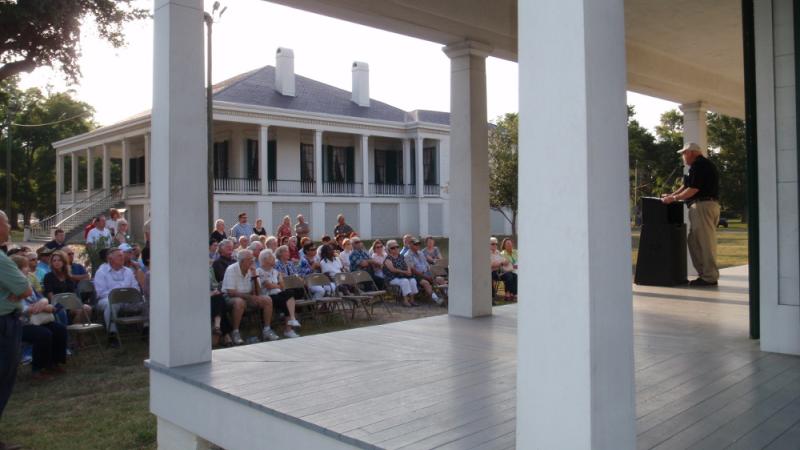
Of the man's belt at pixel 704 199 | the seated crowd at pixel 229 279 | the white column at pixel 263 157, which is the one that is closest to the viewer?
the seated crowd at pixel 229 279

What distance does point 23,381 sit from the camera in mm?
6613

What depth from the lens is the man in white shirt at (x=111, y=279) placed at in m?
8.37

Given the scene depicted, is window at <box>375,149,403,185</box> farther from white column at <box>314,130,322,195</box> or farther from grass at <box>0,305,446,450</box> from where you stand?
grass at <box>0,305,446,450</box>

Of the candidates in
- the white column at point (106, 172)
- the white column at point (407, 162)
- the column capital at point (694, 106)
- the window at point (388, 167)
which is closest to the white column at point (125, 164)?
the white column at point (106, 172)

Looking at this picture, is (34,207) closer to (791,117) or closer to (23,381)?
(23,381)

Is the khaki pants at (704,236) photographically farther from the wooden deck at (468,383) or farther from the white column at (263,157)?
the white column at (263,157)

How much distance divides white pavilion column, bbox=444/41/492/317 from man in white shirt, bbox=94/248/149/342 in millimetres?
4463

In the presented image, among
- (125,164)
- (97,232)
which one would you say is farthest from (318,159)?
(97,232)

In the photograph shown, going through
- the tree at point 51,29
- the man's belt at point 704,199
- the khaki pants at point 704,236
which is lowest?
the khaki pants at point 704,236

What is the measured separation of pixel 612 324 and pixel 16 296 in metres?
4.05

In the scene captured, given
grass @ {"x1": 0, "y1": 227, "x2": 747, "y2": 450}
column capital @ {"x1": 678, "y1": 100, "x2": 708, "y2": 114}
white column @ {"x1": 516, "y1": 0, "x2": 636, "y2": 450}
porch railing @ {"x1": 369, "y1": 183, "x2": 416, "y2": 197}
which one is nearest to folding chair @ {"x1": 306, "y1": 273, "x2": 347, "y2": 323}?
grass @ {"x1": 0, "y1": 227, "x2": 747, "y2": 450}

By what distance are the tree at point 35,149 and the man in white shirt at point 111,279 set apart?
3899cm

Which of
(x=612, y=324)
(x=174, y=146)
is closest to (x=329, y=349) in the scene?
(x=174, y=146)

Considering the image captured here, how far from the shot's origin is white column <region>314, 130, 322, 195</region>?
24797mm
